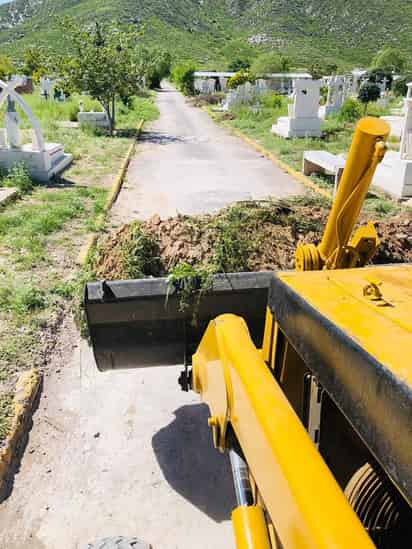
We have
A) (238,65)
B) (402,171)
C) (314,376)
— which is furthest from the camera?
(238,65)

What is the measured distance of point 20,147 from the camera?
11477mm

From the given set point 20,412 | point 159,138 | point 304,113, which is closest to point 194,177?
point 304,113

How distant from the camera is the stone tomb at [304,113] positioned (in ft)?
57.6

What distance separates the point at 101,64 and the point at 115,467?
17.0 meters

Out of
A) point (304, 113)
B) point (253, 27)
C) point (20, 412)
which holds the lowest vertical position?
point (20, 412)

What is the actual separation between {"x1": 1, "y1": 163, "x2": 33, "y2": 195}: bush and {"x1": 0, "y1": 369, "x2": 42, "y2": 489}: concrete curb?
6.59m

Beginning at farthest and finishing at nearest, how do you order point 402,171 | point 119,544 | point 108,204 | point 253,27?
point 253,27 < point 402,171 < point 108,204 < point 119,544

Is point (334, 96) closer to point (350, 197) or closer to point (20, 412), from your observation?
point (20, 412)

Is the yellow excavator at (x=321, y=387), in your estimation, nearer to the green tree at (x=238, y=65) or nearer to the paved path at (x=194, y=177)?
the paved path at (x=194, y=177)

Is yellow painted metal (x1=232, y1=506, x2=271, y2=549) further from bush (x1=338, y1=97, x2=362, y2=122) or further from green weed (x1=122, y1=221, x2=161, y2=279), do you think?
bush (x1=338, y1=97, x2=362, y2=122)

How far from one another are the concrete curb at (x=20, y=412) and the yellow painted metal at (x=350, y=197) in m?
2.14

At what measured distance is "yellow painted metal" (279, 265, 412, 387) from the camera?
4.43ft

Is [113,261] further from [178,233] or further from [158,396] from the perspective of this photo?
[158,396]

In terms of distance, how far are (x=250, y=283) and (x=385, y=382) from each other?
6.17 ft
